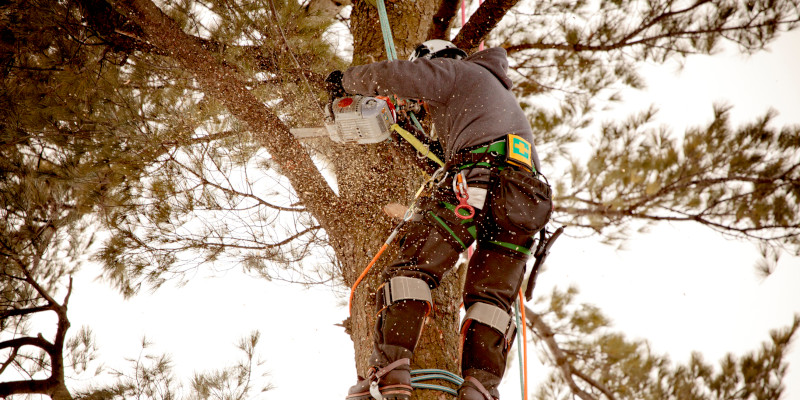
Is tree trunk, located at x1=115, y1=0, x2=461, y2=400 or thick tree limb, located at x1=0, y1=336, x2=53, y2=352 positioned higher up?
tree trunk, located at x1=115, y1=0, x2=461, y2=400

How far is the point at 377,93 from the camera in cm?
188

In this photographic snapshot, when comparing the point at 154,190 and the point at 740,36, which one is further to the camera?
the point at 740,36

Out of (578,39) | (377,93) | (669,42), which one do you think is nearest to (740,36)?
(669,42)

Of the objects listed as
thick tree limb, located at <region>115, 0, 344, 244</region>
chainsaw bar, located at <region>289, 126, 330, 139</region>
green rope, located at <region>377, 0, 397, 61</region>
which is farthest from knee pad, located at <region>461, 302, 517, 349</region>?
green rope, located at <region>377, 0, 397, 61</region>

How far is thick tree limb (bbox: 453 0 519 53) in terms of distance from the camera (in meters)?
2.22

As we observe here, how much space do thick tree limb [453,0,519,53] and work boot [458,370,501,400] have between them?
4.97 feet

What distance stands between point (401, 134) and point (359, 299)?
0.71 meters

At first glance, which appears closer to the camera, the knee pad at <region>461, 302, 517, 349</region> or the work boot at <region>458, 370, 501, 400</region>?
the work boot at <region>458, 370, 501, 400</region>

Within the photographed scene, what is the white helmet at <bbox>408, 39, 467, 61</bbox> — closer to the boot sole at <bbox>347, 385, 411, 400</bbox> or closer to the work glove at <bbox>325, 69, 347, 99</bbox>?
the work glove at <bbox>325, 69, 347, 99</bbox>

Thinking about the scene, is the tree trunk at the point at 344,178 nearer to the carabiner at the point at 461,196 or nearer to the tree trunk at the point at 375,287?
the tree trunk at the point at 375,287

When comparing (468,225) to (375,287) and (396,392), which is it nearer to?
(375,287)

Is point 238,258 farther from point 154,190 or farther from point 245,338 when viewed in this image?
point 245,338

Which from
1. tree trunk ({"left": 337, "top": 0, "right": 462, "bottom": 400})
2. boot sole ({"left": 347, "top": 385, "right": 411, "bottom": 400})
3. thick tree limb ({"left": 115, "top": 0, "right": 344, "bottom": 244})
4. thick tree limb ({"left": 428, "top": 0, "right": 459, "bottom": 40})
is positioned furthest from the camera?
thick tree limb ({"left": 428, "top": 0, "right": 459, "bottom": 40})

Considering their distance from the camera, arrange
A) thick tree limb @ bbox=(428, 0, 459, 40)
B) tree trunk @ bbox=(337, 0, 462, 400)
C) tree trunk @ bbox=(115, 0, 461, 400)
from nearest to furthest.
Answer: tree trunk @ bbox=(337, 0, 462, 400) → tree trunk @ bbox=(115, 0, 461, 400) → thick tree limb @ bbox=(428, 0, 459, 40)
